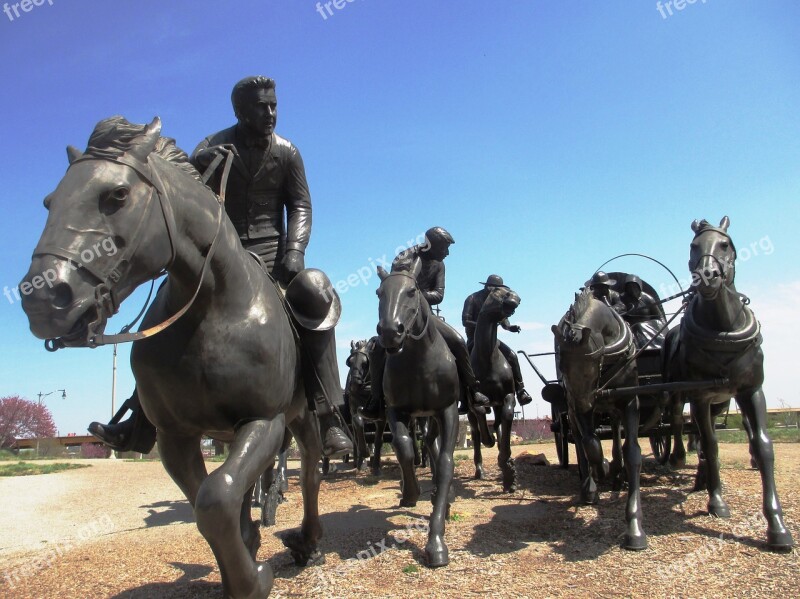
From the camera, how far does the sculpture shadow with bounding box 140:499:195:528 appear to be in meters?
8.81

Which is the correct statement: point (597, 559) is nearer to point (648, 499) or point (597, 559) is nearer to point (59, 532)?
point (648, 499)

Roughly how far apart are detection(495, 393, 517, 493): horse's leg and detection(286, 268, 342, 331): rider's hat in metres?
6.46

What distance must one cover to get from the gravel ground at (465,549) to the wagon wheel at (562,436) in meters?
0.89

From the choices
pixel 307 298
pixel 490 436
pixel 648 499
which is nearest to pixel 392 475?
pixel 490 436

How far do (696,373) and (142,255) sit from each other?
566cm

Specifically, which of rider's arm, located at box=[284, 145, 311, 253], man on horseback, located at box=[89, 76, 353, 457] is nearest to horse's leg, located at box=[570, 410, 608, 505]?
man on horseback, located at box=[89, 76, 353, 457]

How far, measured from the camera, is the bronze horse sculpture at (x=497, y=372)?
931cm

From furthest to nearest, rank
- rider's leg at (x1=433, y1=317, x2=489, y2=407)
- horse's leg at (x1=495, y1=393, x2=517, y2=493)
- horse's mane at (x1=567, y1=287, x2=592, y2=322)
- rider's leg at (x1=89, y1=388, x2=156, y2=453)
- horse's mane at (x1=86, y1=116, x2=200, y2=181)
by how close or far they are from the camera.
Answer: horse's leg at (x1=495, y1=393, x2=517, y2=493)
rider's leg at (x1=433, y1=317, x2=489, y2=407)
horse's mane at (x1=567, y1=287, x2=592, y2=322)
rider's leg at (x1=89, y1=388, x2=156, y2=453)
horse's mane at (x1=86, y1=116, x2=200, y2=181)

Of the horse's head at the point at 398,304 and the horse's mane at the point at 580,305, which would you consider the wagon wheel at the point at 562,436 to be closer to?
the horse's mane at the point at 580,305

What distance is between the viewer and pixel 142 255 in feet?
8.87

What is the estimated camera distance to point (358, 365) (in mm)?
13633

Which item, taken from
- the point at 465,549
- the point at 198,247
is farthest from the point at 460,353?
the point at 198,247

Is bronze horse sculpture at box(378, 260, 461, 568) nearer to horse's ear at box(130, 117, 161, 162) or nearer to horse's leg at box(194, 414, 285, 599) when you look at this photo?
horse's leg at box(194, 414, 285, 599)

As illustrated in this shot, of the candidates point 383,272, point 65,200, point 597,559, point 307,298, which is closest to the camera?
point 65,200
